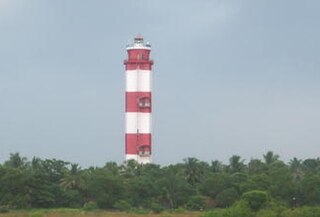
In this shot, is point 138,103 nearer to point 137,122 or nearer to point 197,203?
point 137,122

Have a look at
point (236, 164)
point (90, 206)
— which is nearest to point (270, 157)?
point (236, 164)

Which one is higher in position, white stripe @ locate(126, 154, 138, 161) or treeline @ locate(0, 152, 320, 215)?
white stripe @ locate(126, 154, 138, 161)

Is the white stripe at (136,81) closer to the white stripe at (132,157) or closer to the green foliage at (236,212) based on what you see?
the white stripe at (132,157)

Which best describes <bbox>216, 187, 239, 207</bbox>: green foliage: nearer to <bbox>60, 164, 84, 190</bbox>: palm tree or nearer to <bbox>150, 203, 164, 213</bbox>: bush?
<bbox>150, 203, 164, 213</bbox>: bush

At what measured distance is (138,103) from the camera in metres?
67.9

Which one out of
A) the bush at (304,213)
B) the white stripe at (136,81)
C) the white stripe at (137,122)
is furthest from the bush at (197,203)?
the bush at (304,213)

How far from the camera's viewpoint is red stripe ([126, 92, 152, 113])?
222 ft

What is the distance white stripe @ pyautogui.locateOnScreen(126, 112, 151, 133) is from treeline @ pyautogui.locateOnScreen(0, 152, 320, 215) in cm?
266

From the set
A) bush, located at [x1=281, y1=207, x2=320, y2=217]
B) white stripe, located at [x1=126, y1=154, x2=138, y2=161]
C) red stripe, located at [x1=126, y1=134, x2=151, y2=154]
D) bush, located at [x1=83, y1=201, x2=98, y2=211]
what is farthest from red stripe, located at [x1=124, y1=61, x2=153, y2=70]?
bush, located at [x1=281, y1=207, x2=320, y2=217]

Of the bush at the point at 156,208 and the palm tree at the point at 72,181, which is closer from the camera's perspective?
the bush at the point at 156,208

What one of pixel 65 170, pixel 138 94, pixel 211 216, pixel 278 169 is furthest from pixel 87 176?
pixel 211 216

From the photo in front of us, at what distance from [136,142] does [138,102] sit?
3.17 metres

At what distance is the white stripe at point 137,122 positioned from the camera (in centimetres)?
6769

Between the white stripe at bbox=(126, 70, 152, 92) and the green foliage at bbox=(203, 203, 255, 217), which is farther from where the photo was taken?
the white stripe at bbox=(126, 70, 152, 92)
